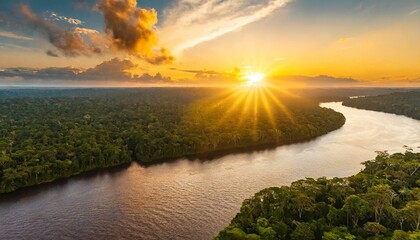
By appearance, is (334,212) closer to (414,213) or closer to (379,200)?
(379,200)

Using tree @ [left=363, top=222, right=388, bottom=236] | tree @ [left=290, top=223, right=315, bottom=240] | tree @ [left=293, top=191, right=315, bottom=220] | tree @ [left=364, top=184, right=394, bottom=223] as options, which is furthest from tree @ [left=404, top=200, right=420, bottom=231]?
tree @ [left=290, top=223, right=315, bottom=240]

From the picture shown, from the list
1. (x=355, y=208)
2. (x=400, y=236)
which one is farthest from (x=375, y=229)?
(x=355, y=208)

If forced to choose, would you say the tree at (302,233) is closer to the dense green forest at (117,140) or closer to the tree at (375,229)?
the tree at (375,229)

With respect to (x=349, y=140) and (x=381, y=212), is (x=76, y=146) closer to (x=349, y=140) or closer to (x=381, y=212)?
(x=381, y=212)

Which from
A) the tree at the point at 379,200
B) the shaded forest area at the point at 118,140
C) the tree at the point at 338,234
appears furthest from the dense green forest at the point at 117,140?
the tree at the point at 338,234

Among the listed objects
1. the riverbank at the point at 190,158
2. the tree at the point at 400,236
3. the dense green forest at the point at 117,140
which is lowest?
the riverbank at the point at 190,158

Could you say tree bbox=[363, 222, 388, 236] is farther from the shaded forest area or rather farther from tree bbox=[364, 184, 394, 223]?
the shaded forest area
